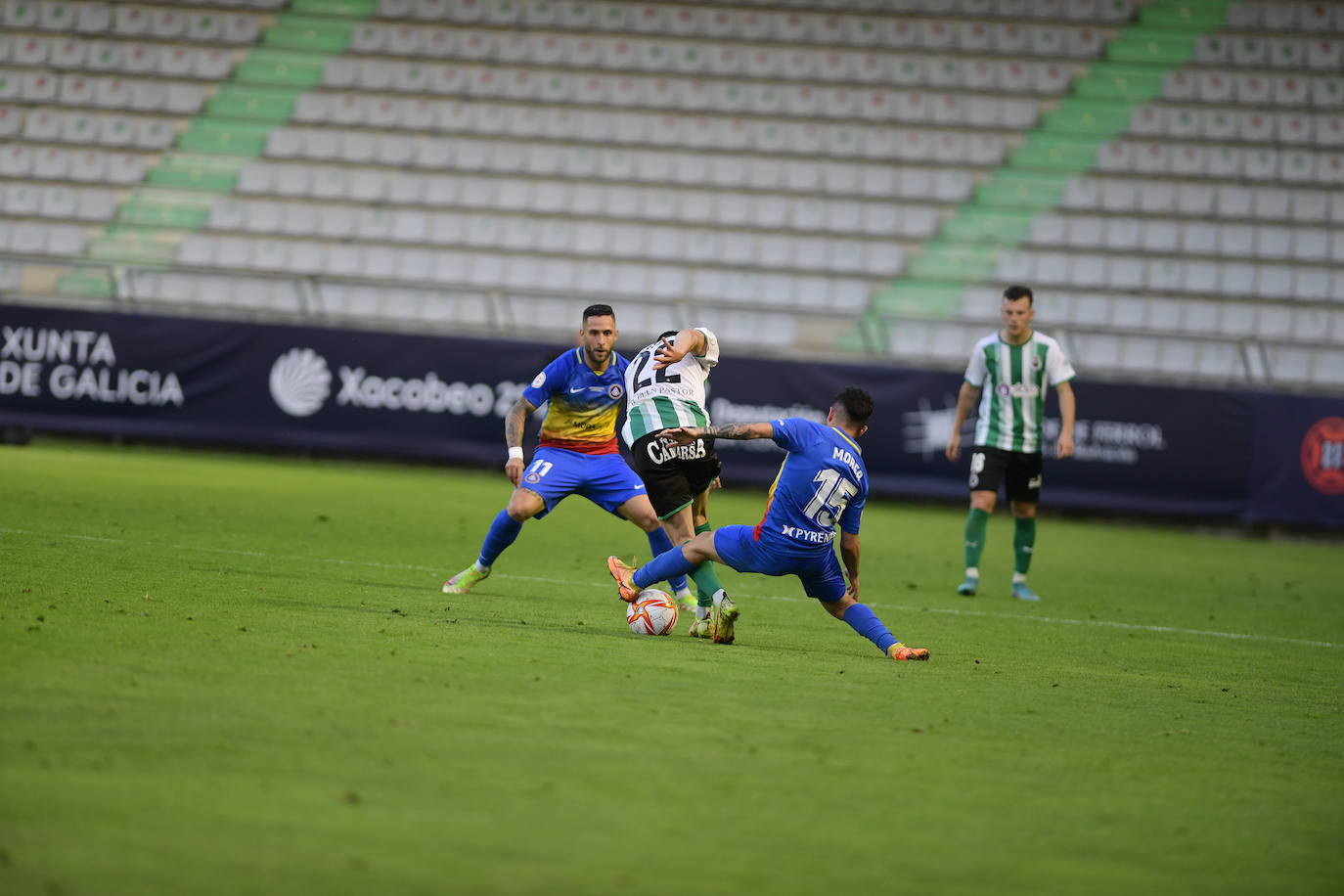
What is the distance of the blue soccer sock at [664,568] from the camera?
25.2ft

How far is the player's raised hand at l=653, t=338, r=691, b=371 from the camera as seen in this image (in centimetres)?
816

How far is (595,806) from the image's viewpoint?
13.8 ft

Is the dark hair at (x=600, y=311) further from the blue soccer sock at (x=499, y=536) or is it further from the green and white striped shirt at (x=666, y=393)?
the blue soccer sock at (x=499, y=536)

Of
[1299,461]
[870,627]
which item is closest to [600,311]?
[870,627]

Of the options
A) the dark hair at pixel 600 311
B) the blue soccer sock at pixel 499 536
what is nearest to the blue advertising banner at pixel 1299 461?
the dark hair at pixel 600 311

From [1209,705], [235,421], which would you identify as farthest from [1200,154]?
[1209,705]

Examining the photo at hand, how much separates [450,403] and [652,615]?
11995mm

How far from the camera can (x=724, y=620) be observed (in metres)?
7.39

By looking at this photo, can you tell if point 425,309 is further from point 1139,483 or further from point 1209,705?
point 1209,705

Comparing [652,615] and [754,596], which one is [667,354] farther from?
[754,596]

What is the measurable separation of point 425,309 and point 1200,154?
11700 mm

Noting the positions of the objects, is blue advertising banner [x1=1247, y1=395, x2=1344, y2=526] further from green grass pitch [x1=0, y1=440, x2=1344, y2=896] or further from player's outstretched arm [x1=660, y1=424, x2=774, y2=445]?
player's outstretched arm [x1=660, y1=424, x2=774, y2=445]

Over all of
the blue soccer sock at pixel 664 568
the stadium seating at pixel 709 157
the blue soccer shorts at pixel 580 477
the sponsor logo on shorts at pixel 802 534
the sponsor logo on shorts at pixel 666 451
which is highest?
the stadium seating at pixel 709 157

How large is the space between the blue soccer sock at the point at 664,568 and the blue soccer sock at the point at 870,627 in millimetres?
848
